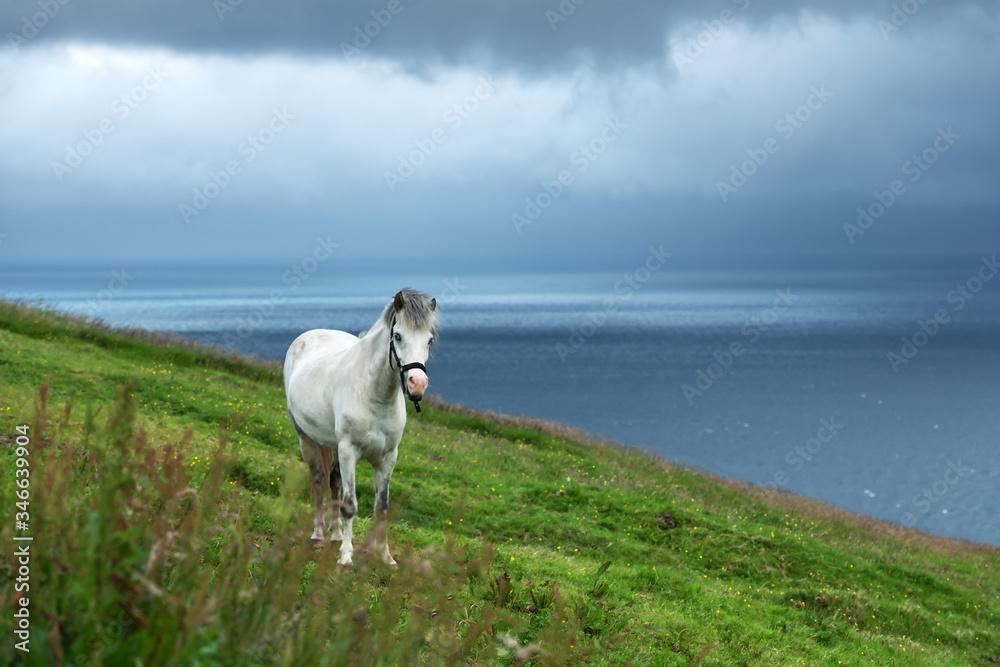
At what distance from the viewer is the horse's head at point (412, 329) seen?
8.32 metres

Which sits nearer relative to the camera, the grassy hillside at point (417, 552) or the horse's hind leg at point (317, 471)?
the grassy hillside at point (417, 552)

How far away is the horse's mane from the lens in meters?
8.41

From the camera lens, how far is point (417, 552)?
403 inches

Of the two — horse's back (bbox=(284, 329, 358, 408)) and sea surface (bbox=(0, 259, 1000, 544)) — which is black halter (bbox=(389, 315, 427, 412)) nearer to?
horse's back (bbox=(284, 329, 358, 408))

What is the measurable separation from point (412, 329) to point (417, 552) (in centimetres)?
360

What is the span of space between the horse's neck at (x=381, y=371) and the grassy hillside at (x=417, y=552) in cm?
141

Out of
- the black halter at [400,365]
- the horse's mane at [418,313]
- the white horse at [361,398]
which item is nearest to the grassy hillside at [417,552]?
the white horse at [361,398]

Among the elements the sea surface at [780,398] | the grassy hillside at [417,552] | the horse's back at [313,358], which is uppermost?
the sea surface at [780,398]

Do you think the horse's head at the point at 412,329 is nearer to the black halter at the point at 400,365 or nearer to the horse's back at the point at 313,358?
the black halter at the point at 400,365

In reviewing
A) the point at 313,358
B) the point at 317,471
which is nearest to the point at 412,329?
the point at 313,358

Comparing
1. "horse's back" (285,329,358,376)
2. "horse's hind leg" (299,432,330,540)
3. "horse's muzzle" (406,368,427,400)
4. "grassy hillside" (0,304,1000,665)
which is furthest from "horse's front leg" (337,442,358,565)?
"horse's back" (285,329,358,376)

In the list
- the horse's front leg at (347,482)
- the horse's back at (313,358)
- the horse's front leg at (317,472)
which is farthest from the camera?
the horse's back at (313,358)

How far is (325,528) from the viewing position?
423 inches

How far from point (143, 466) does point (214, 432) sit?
46.2ft
